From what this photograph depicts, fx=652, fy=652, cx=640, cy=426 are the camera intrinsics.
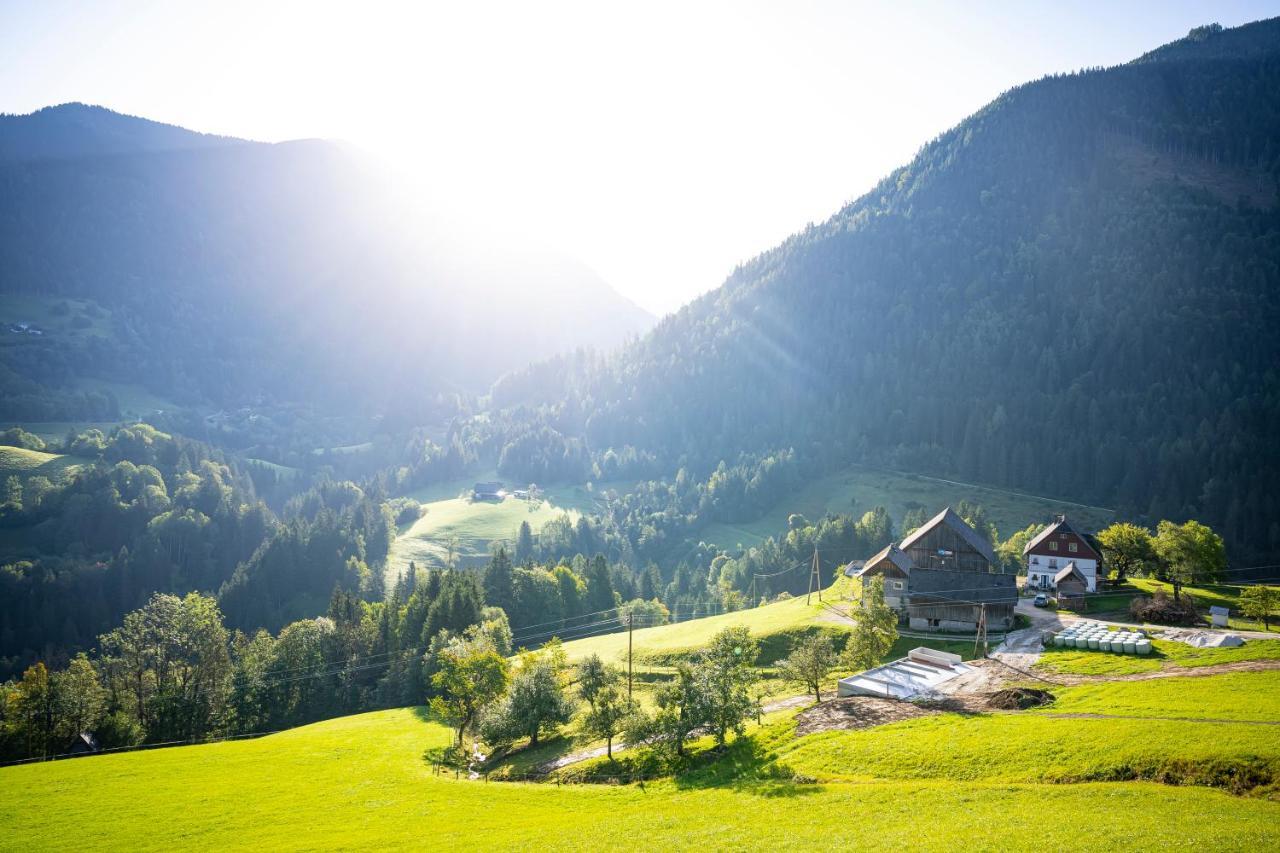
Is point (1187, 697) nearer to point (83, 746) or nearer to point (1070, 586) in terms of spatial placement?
point (1070, 586)

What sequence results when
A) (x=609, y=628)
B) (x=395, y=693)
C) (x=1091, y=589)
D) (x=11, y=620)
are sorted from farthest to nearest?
(x=11, y=620), (x=609, y=628), (x=395, y=693), (x=1091, y=589)

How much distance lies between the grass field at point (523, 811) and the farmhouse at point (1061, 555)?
198 ft

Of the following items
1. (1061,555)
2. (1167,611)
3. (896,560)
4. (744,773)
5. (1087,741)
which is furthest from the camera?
(1061,555)

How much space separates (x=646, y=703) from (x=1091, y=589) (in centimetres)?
6136

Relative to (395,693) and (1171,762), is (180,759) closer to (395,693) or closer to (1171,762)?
(395,693)

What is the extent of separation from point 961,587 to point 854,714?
3215 cm

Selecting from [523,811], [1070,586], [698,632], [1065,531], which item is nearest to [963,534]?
[1070,586]

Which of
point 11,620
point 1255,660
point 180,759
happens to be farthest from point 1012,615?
point 11,620

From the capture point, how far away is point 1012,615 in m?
74.8

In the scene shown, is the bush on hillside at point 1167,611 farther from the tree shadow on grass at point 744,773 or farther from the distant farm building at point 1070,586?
the tree shadow on grass at point 744,773

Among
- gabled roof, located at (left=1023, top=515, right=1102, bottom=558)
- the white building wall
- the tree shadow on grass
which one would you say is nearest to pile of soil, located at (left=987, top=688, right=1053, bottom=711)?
the tree shadow on grass

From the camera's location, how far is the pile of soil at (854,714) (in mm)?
51188

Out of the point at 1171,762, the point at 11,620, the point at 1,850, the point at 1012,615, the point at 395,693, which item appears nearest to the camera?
the point at 1171,762

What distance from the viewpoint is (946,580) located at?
78.8 m
